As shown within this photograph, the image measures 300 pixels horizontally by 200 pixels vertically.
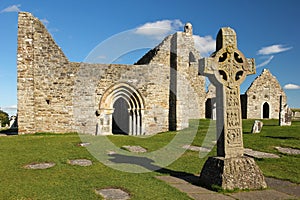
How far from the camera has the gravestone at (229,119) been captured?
496 cm

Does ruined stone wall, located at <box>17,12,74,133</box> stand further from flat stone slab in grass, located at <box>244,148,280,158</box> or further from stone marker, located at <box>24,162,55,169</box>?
flat stone slab in grass, located at <box>244,148,280,158</box>

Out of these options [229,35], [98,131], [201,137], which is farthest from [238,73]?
[98,131]

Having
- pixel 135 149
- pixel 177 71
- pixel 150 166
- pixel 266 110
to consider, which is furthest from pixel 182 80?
pixel 266 110

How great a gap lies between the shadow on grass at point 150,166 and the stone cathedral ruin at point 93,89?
6855mm

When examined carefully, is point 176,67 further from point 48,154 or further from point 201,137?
point 48,154

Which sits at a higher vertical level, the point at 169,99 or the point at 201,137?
the point at 169,99

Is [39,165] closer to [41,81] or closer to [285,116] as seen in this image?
[41,81]

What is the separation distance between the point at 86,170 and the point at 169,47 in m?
11.8

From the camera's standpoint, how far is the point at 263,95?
23.6 meters

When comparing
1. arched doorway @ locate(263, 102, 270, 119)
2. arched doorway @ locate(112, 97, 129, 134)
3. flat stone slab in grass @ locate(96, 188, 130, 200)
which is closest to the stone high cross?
flat stone slab in grass @ locate(96, 188, 130, 200)

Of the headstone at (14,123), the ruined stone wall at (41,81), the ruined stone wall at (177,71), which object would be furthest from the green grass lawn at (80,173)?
the headstone at (14,123)

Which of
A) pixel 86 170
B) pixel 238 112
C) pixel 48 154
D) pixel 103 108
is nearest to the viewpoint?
pixel 238 112

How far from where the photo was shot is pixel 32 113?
46.9ft

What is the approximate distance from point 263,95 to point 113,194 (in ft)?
70.5
